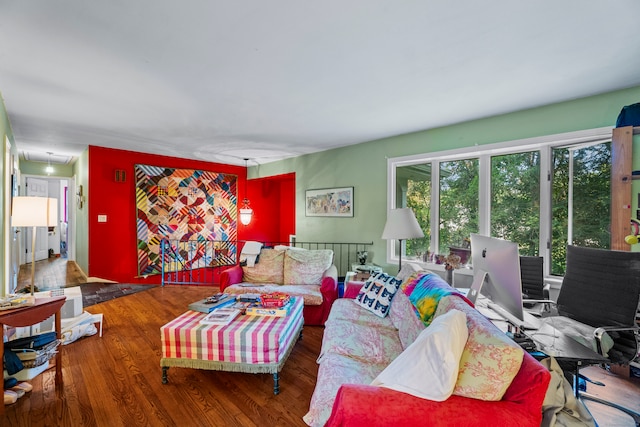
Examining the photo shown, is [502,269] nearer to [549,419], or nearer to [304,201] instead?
[549,419]

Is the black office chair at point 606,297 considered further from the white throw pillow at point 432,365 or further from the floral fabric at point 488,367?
the white throw pillow at point 432,365

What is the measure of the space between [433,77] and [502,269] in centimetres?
165

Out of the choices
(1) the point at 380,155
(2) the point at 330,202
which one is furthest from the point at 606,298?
(2) the point at 330,202

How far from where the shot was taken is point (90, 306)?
151 inches

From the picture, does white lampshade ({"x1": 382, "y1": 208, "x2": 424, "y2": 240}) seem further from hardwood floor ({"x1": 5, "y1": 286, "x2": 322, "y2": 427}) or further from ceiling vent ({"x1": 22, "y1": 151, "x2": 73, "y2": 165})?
ceiling vent ({"x1": 22, "y1": 151, "x2": 73, "y2": 165})

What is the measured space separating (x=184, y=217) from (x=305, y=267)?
Result: 349 cm

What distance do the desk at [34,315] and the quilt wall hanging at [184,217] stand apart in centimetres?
344

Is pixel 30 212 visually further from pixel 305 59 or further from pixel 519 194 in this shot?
pixel 519 194

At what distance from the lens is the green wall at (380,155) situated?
272 centimetres

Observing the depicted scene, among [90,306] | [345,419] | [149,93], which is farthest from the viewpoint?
[90,306]

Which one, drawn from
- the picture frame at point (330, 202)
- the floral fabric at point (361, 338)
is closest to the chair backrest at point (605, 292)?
the floral fabric at point (361, 338)

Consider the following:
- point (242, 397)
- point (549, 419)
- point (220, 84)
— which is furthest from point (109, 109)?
point (549, 419)

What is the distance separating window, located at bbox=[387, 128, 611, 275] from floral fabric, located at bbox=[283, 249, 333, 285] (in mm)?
1293

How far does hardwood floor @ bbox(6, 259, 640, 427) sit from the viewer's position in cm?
178
